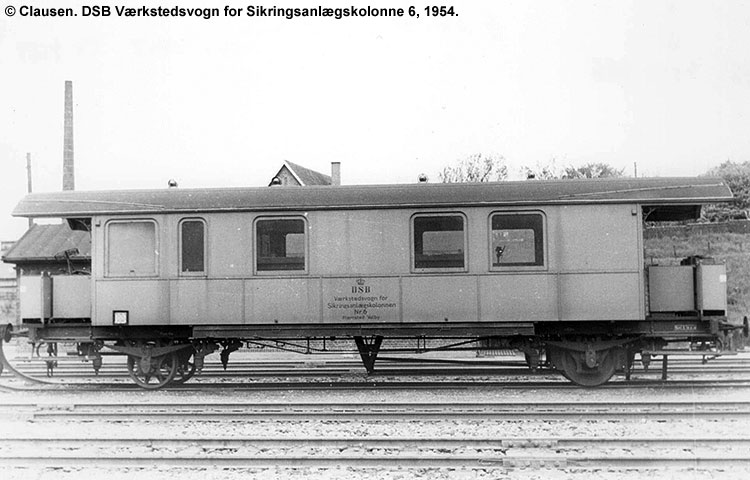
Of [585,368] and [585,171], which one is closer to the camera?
[585,368]

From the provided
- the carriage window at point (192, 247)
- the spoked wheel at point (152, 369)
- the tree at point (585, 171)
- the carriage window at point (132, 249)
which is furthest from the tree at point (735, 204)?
the carriage window at point (132, 249)

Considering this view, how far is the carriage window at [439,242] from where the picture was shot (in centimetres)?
1091

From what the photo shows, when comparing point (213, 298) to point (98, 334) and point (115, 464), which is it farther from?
point (115, 464)

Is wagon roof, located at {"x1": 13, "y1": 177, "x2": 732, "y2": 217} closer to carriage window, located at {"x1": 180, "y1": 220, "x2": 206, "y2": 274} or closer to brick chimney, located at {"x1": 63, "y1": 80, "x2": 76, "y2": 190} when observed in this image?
carriage window, located at {"x1": 180, "y1": 220, "x2": 206, "y2": 274}

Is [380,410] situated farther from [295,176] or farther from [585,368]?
[295,176]

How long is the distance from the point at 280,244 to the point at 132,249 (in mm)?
2391

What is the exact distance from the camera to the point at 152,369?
37.8 feet

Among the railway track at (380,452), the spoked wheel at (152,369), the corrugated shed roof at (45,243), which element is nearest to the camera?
the railway track at (380,452)

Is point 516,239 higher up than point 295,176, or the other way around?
point 295,176

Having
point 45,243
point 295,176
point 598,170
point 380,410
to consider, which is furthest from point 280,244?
point 598,170

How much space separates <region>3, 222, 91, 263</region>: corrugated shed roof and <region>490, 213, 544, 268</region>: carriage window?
1889 cm

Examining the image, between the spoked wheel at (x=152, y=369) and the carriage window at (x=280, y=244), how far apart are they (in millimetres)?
2227

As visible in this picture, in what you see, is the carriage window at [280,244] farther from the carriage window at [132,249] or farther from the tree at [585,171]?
the tree at [585,171]

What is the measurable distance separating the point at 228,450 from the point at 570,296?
565 cm
